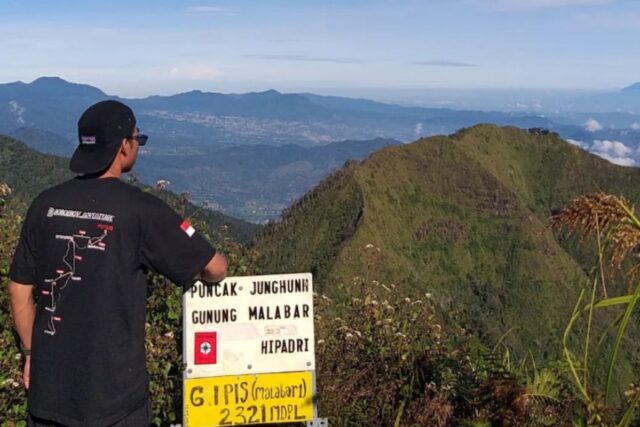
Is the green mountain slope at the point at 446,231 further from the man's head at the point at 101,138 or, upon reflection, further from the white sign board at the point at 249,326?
the man's head at the point at 101,138

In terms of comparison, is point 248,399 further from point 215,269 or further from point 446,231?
point 446,231

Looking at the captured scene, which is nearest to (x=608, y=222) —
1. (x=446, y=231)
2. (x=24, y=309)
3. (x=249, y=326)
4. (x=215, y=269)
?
(x=215, y=269)

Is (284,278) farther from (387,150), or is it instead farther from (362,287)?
(387,150)

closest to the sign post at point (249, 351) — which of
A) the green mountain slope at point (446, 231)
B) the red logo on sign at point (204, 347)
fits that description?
the red logo on sign at point (204, 347)

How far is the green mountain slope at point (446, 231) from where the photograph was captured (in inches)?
3487

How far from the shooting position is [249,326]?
409 centimetres

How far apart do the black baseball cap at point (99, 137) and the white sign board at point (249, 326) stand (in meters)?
0.93

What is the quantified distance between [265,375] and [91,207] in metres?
1.43

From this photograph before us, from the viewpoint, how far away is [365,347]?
5.21m

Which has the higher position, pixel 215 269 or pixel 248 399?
pixel 215 269

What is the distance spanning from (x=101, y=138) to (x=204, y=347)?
4.33 feet

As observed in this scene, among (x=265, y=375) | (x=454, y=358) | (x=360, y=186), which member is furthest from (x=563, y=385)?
(x=360, y=186)

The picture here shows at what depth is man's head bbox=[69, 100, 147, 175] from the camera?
3451 mm

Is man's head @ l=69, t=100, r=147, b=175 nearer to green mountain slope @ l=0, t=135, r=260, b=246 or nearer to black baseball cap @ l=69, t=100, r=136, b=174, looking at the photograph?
black baseball cap @ l=69, t=100, r=136, b=174
